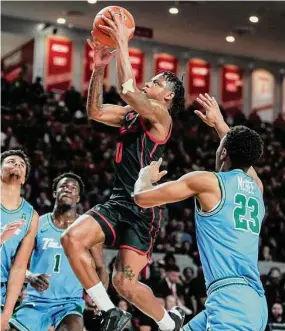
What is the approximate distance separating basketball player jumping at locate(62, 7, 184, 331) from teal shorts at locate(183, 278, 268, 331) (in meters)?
0.94

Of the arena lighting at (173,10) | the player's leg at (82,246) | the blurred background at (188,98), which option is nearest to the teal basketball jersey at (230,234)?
the player's leg at (82,246)

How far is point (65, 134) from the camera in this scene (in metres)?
18.0

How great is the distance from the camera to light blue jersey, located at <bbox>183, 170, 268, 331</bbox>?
17.5 feet

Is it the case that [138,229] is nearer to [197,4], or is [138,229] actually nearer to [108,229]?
[108,229]

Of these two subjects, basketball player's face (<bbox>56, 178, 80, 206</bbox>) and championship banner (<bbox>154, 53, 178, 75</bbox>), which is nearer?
basketball player's face (<bbox>56, 178, 80, 206</bbox>)

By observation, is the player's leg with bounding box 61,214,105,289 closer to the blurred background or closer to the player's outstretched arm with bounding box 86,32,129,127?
the player's outstretched arm with bounding box 86,32,129,127

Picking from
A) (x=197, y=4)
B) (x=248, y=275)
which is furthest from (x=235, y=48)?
(x=248, y=275)

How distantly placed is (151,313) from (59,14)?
1776cm

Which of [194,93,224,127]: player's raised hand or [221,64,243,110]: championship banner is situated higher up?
[221,64,243,110]: championship banner

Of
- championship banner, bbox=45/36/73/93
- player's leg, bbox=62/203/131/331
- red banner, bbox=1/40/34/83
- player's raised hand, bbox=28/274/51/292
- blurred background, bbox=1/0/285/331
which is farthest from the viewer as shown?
red banner, bbox=1/40/34/83

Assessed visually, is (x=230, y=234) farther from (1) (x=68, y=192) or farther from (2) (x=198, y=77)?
(2) (x=198, y=77)

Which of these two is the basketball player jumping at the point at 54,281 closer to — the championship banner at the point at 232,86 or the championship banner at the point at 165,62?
the championship banner at the point at 165,62

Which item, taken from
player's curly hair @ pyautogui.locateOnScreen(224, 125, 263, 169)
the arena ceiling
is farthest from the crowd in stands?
player's curly hair @ pyautogui.locateOnScreen(224, 125, 263, 169)

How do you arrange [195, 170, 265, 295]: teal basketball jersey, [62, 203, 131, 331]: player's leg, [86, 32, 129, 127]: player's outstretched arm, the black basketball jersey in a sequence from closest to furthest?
[195, 170, 265, 295]: teal basketball jersey
[62, 203, 131, 331]: player's leg
the black basketball jersey
[86, 32, 129, 127]: player's outstretched arm
